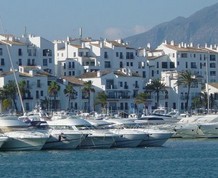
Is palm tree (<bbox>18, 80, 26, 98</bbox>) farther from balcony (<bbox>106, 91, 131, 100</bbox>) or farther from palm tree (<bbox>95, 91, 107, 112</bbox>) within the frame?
balcony (<bbox>106, 91, 131, 100</bbox>)

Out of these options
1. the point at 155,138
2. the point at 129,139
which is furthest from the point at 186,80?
the point at 129,139

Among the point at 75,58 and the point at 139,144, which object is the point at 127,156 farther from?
the point at 75,58

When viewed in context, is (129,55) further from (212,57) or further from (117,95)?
(212,57)

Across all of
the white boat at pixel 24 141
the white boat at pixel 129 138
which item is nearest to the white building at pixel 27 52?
the white boat at pixel 129 138

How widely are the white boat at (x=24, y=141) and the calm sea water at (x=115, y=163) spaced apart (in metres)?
0.90

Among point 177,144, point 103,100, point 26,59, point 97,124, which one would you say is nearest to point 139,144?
point 177,144

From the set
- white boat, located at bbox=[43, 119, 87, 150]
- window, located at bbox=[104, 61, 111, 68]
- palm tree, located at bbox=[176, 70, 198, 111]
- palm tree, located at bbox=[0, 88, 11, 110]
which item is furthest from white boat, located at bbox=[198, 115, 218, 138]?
window, located at bbox=[104, 61, 111, 68]

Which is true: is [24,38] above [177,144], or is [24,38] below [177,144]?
above

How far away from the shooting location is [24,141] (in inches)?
2670

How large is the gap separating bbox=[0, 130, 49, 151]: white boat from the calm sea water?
90cm

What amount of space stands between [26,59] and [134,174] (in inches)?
3238

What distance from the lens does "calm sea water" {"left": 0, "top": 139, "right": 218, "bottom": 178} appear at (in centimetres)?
5325

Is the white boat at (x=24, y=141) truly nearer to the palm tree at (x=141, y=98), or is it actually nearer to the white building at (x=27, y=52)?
the white building at (x=27, y=52)

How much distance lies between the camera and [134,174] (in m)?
52.7
